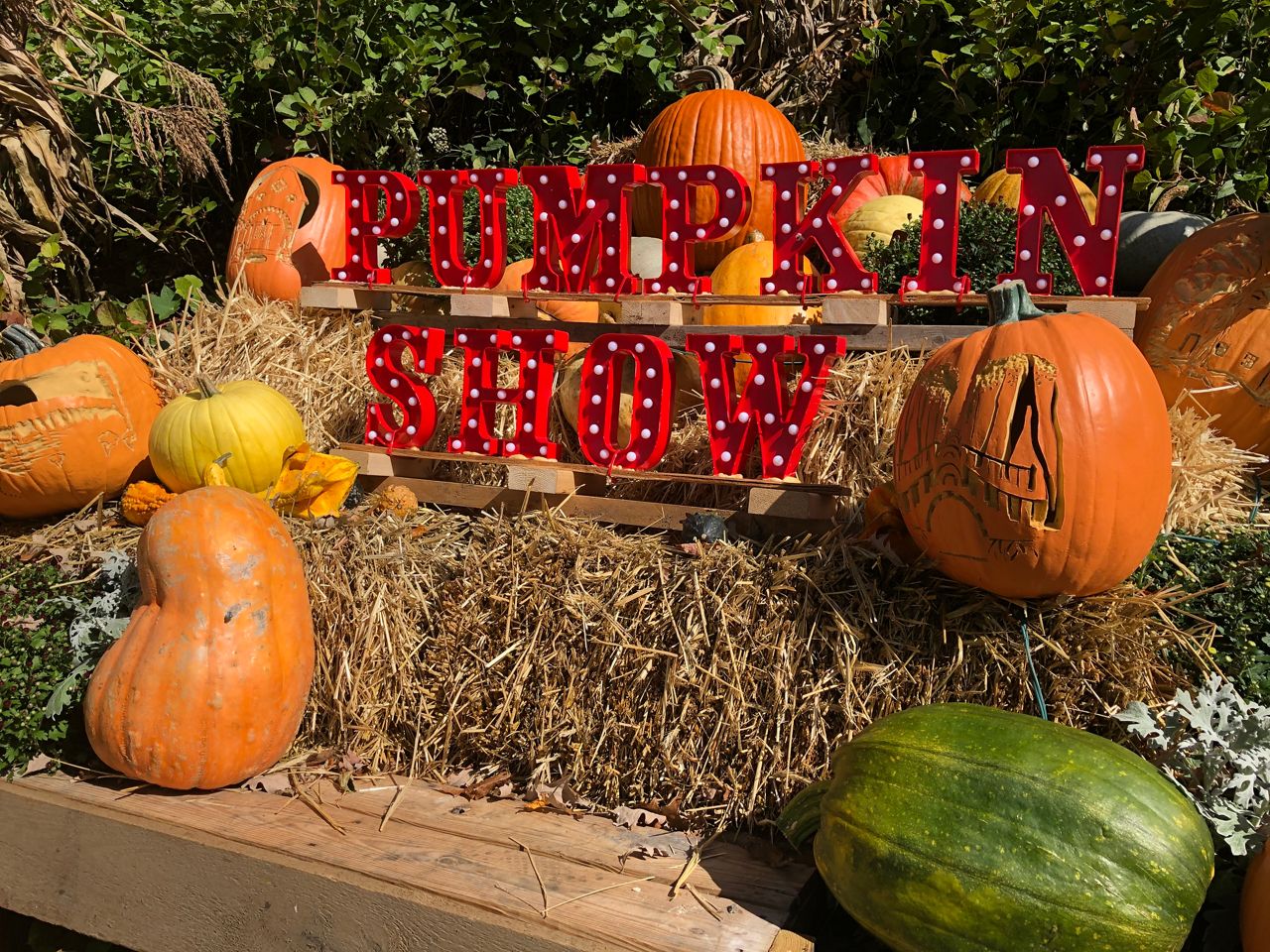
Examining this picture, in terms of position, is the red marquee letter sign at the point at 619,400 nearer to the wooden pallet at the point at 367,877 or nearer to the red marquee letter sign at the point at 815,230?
the red marquee letter sign at the point at 815,230


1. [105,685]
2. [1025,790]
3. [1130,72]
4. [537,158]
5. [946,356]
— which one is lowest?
[105,685]

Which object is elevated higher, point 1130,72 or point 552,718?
point 1130,72

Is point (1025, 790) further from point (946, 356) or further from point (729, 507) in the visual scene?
point (729, 507)

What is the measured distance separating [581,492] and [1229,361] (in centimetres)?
197

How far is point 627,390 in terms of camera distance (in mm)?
3557

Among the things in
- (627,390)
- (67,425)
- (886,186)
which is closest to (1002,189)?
(886,186)

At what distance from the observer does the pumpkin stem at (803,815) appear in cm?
234

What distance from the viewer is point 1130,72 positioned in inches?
190

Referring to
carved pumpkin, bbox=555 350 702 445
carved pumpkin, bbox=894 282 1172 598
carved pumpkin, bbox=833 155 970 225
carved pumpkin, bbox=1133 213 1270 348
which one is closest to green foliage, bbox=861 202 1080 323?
carved pumpkin, bbox=1133 213 1270 348

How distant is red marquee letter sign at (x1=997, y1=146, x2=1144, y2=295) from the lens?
2.82 metres

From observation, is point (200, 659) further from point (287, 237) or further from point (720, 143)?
point (720, 143)

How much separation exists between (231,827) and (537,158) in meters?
4.48

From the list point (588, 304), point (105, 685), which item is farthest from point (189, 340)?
point (105, 685)

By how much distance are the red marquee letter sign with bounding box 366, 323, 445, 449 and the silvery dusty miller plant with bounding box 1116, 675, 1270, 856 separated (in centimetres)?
237
